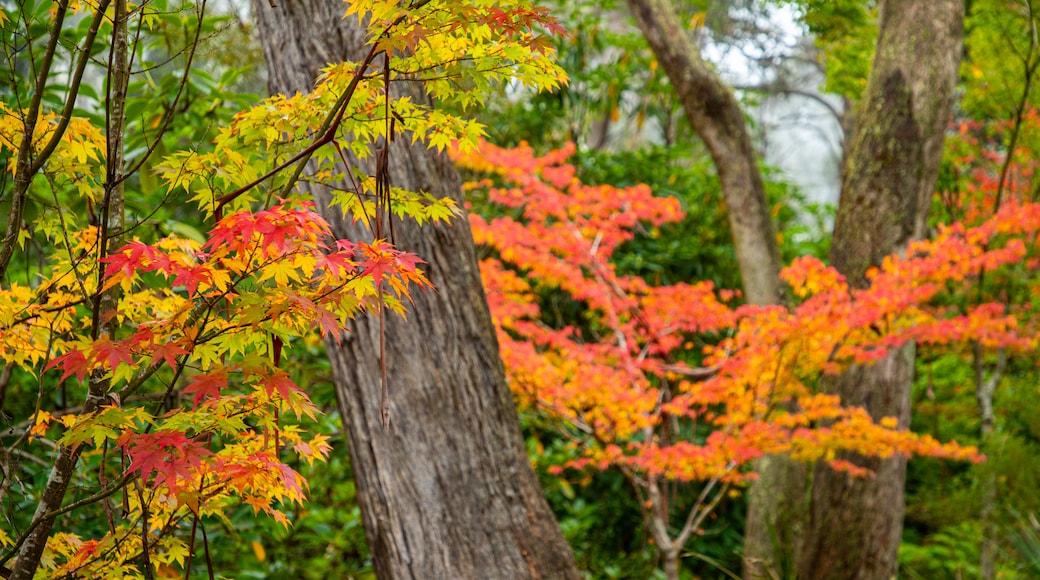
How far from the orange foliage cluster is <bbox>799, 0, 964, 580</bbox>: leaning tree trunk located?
16 centimetres

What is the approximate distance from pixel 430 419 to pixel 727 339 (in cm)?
212

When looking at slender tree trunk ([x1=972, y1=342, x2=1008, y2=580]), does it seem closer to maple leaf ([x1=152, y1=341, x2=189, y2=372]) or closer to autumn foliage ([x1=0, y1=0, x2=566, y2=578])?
autumn foliage ([x1=0, y1=0, x2=566, y2=578])

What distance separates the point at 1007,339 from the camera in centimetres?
418

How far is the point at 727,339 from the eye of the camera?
4.12 meters

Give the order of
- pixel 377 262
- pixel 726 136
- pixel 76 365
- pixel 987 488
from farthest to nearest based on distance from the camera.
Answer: pixel 987 488 → pixel 726 136 → pixel 377 262 → pixel 76 365

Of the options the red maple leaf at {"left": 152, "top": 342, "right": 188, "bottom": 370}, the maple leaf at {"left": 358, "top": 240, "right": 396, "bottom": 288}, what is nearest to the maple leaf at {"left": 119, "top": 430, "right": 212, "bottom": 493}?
the red maple leaf at {"left": 152, "top": 342, "right": 188, "bottom": 370}

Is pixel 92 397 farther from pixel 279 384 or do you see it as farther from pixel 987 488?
pixel 987 488

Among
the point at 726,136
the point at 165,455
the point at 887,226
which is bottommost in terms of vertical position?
the point at 165,455

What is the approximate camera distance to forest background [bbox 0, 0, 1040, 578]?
1.53 metres

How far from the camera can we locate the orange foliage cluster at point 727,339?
3789 mm

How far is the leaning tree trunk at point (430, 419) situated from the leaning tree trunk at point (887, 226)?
229 centimetres

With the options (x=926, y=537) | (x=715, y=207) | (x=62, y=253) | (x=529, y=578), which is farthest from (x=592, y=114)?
(x=62, y=253)

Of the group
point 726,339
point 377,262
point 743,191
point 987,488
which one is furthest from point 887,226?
point 377,262

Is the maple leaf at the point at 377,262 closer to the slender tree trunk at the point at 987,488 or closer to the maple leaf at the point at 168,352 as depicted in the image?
the maple leaf at the point at 168,352
